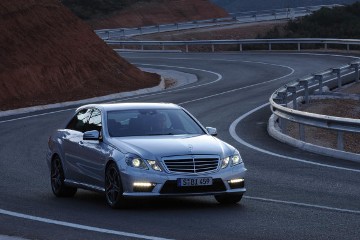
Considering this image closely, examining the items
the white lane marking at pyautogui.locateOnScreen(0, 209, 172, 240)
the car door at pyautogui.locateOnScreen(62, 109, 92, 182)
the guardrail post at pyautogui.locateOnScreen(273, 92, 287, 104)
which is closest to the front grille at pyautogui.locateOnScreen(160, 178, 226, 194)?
the white lane marking at pyautogui.locateOnScreen(0, 209, 172, 240)

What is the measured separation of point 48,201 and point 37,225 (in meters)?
2.77

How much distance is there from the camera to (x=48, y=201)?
15.6 m

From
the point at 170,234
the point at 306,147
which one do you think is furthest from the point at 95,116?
the point at 306,147

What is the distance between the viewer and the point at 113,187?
46.7 feet

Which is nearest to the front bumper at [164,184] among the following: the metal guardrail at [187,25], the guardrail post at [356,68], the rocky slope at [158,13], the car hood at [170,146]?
the car hood at [170,146]

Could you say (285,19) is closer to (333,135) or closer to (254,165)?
(333,135)

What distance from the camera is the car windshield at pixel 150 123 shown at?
15.0 metres

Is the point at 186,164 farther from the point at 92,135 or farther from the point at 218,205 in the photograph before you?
the point at 92,135

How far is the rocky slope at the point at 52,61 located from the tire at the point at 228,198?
88.9 ft

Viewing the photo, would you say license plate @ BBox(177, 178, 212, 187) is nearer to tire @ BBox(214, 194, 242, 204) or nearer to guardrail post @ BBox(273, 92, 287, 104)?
tire @ BBox(214, 194, 242, 204)

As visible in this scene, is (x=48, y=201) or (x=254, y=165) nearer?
(x=48, y=201)

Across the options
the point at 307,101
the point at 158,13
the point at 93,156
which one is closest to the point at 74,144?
the point at 93,156

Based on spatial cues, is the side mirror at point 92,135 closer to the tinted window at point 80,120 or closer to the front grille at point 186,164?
the tinted window at point 80,120

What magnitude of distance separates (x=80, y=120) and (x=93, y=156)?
144 centimetres
